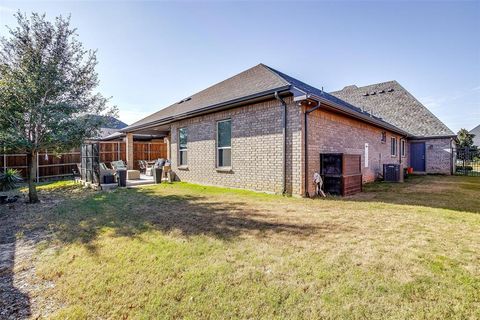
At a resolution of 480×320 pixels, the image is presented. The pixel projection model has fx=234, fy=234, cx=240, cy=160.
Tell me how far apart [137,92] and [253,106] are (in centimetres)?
745

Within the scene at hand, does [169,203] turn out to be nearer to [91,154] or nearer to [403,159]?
[91,154]

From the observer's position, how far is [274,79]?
829cm

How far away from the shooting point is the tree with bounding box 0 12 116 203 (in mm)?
6867

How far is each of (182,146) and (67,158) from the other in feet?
29.0

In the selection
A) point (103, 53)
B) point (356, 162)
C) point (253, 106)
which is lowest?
point (356, 162)

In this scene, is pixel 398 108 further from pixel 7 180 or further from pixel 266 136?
pixel 7 180

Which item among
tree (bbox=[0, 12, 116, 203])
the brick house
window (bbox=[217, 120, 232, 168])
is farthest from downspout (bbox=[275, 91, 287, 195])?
tree (bbox=[0, 12, 116, 203])

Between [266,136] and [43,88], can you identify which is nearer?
[43,88]

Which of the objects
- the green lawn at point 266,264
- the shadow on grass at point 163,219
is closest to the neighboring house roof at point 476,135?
the green lawn at point 266,264

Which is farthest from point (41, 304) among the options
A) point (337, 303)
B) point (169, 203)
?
point (169, 203)

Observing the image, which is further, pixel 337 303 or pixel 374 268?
pixel 374 268

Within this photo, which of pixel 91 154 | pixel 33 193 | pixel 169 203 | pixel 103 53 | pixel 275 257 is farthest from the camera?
pixel 91 154

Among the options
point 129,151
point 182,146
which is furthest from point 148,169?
point 182,146

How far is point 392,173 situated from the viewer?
465 inches
